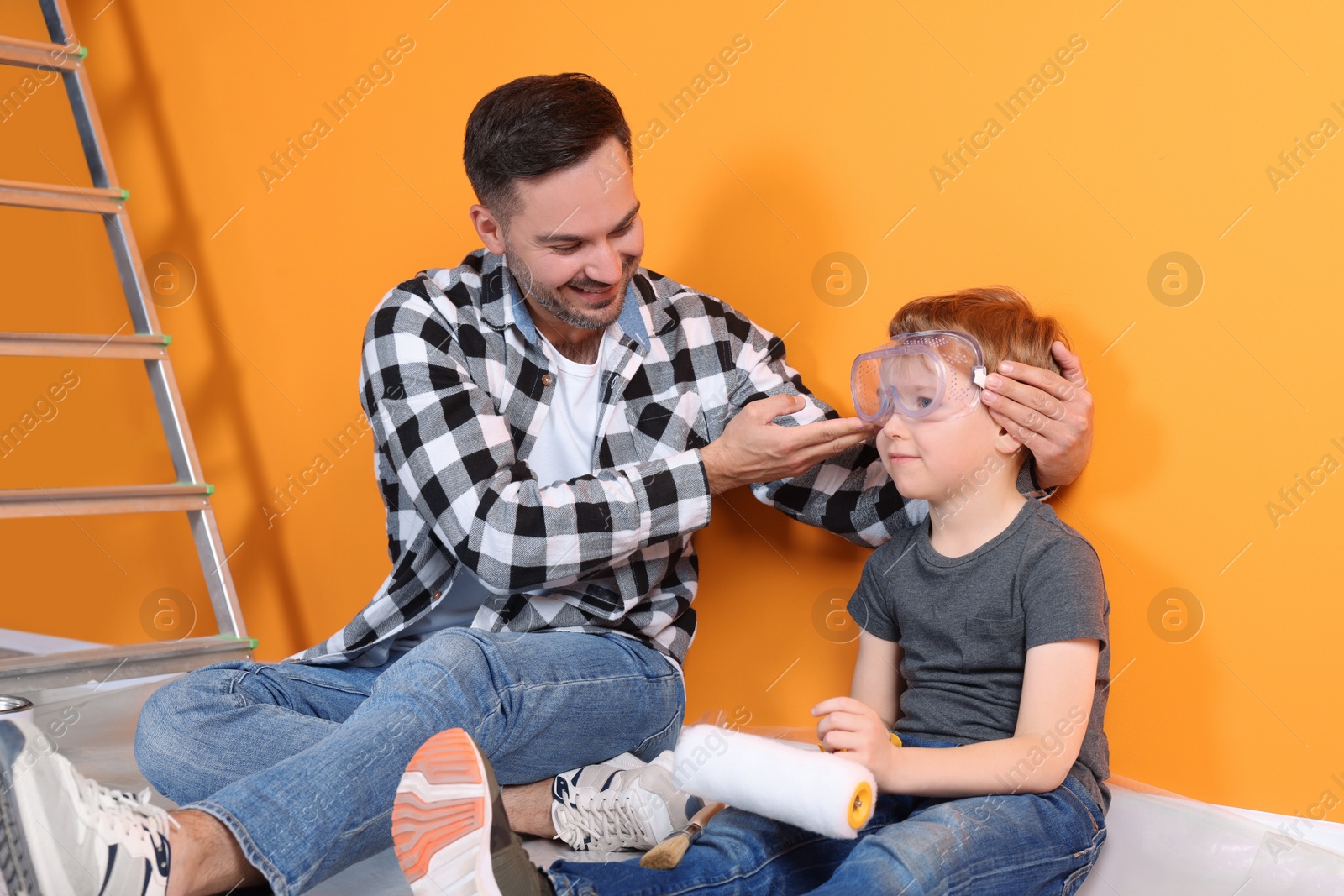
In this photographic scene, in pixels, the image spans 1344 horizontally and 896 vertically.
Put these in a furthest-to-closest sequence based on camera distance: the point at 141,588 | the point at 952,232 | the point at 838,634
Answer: the point at 141,588 → the point at 838,634 → the point at 952,232

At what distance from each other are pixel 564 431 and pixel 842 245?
0.46 metres

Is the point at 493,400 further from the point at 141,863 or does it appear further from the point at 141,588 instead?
the point at 141,588

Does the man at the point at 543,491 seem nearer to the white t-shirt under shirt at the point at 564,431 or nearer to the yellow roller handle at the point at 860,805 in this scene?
the white t-shirt under shirt at the point at 564,431

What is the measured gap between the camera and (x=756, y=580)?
5.32ft

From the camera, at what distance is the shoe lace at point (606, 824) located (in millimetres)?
1289

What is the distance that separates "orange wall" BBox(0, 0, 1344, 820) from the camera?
1156 mm

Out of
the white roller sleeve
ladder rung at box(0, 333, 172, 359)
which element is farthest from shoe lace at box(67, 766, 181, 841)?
ladder rung at box(0, 333, 172, 359)

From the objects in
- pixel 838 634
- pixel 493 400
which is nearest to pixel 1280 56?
pixel 838 634

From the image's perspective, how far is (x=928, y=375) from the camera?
118 centimetres

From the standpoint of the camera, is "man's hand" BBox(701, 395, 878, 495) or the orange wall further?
"man's hand" BBox(701, 395, 878, 495)

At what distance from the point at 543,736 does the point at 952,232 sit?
811 mm

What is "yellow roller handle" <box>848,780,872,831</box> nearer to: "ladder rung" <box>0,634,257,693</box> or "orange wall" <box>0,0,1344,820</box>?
"orange wall" <box>0,0,1344,820</box>

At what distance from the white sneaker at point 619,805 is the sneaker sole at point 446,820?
1.22 ft

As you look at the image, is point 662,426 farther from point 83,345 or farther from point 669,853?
point 83,345
